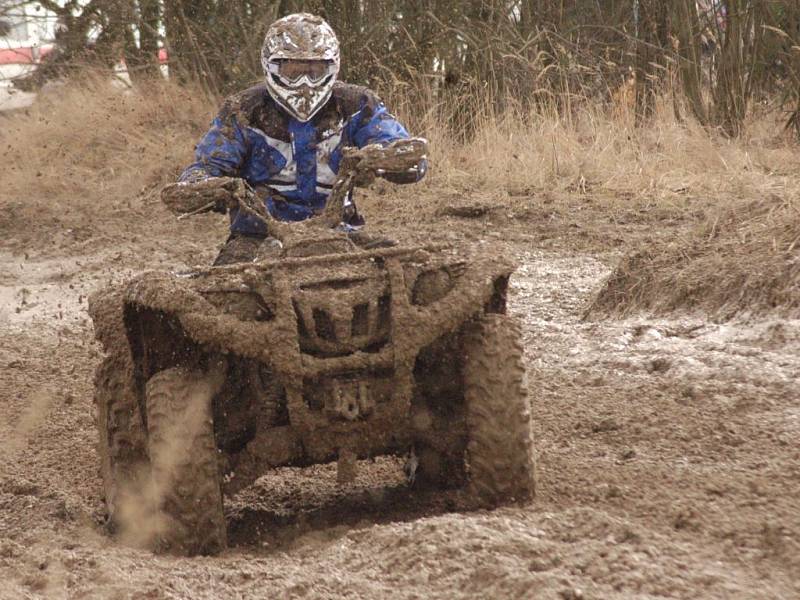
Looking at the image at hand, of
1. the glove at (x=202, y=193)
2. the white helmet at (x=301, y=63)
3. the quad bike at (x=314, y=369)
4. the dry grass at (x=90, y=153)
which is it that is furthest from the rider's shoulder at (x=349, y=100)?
the dry grass at (x=90, y=153)

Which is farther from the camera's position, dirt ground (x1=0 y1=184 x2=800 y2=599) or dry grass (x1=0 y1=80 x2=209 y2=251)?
dry grass (x1=0 y1=80 x2=209 y2=251)

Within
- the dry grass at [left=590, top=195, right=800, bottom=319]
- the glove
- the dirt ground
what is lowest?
the dirt ground

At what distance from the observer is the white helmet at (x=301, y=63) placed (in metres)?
5.20

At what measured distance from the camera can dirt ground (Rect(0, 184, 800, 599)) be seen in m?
3.63

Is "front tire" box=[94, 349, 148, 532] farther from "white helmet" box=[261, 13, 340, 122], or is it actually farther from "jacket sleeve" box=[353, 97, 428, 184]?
"jacket sleeve" box=[353, 97, 428, 184]

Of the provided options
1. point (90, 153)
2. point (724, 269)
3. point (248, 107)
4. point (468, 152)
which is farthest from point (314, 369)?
point (90, 153)

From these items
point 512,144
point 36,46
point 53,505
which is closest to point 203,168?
→ point 53,505

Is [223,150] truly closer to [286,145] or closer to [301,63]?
[286,145]

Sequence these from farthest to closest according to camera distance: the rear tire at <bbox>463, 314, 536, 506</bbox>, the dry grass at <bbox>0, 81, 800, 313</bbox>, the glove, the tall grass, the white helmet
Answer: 1. the tall grass
2. the dry grass at <bbox>0, 81, 800, 313</bbox>
3. the white helmet
4. the glove
5. the rear tire at <bbox>463, 314, 536, 506</bbox>

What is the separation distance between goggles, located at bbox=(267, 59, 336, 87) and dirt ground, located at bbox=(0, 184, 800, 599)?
1149mm

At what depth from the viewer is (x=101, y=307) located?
4.42m

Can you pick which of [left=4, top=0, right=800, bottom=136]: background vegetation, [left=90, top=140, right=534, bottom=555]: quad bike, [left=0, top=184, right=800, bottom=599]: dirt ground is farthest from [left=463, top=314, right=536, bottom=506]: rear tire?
[left=4, top=0, right=800, bottom=136]: background vegetation

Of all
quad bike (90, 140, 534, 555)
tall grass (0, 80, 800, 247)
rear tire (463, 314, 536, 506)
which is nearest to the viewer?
quad bike (90, 140, 534, 555)

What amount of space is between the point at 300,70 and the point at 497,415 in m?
1.79
